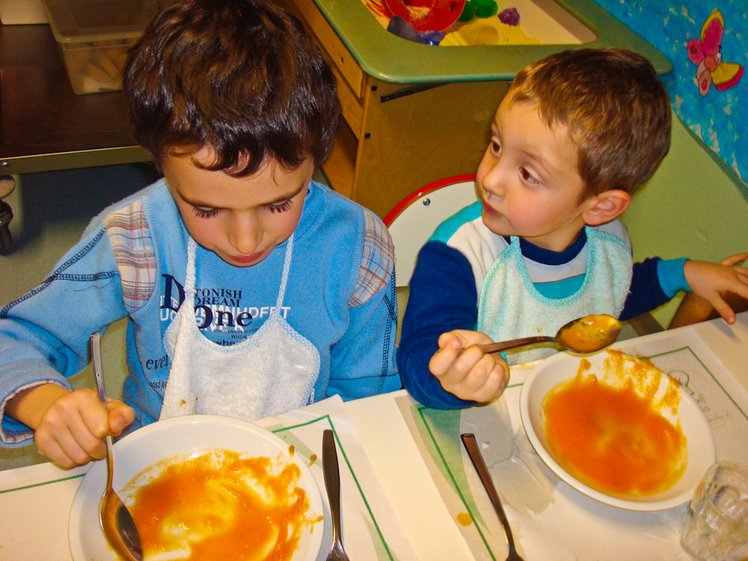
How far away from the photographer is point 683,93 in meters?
1.91

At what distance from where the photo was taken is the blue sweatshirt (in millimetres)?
962

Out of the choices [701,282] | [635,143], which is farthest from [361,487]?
[701,282]

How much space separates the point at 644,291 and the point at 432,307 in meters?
0.60

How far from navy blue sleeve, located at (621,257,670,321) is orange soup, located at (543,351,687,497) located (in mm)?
391

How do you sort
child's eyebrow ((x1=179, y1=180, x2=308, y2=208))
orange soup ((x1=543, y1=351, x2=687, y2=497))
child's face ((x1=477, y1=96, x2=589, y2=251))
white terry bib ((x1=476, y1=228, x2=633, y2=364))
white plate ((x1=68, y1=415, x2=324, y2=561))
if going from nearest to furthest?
1. white plate ((x1=68, y1=415, x2=324, y2=561))
2. child's eyebrow ((x1=179, y1=180, x2=308, y2=208))
3. orange soup ((x1=543, y1=351, x2=687, y2=497))
4. child's face ((x1=477, y1=96, x2=589, y2=251))
5. white terry bib ((x1=476, y1=228, x2=633, y2=364))

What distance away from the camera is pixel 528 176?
109 cm

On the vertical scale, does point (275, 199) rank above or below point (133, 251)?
above

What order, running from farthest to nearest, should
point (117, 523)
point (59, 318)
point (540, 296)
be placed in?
point (540, 296) < point (59, 318) < point (117, 523)

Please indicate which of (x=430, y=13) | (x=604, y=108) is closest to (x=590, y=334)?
(x=604, y=108)

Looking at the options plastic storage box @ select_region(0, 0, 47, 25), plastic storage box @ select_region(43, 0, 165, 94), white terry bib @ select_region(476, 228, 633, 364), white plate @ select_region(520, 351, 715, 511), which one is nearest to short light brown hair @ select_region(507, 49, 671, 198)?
white terry bib @ select_region(476, 228, 633, 364)

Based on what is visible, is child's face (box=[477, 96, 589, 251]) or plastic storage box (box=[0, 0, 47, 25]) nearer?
child's face (box=[477, 96, 589, 251])

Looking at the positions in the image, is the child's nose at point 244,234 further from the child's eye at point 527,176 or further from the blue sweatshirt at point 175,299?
the child's eye at point 527,176

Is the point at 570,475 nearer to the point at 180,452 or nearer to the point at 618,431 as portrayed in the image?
the point at 618,431

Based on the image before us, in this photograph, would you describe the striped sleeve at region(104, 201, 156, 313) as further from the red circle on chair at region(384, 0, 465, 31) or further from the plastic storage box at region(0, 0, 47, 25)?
the plastic storage box at region(0, 0, 47, 25)
